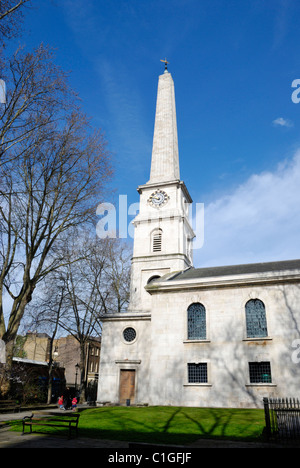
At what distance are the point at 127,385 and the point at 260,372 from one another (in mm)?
10089

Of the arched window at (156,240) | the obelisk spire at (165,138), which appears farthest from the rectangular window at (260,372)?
the obelisk spire at (165,138)

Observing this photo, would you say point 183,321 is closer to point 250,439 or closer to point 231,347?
point 231,347

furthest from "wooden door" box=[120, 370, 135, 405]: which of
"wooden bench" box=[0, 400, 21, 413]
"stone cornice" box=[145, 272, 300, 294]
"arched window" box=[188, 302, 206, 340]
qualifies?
"wooden bench" box=[0, 400, 21, 413]

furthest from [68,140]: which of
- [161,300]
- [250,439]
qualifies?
[250,439]

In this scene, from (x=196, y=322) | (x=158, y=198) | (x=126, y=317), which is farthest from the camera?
(x=158, y=198)

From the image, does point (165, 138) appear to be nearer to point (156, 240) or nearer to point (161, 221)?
point (161, 221)

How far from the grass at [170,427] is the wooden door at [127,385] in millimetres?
7920

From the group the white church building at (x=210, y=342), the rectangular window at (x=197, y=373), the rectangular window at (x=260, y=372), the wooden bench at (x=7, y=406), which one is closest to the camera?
the wooden bench at (x=7, y=406)

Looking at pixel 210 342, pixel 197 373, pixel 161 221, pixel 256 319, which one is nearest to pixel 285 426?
pixel 256 319

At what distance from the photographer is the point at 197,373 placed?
73.6ft

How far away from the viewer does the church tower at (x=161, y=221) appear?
107 ft

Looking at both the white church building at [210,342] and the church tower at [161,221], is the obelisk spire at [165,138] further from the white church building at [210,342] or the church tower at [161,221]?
the white church building at [210,342]

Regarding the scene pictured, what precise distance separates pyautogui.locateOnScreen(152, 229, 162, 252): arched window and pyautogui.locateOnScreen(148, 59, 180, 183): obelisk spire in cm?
601

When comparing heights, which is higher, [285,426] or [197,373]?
[197,373]
